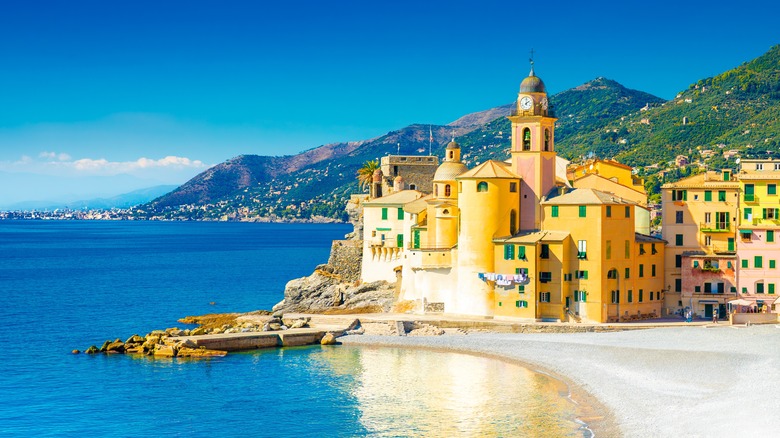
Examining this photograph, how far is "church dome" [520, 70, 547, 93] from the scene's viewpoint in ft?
220

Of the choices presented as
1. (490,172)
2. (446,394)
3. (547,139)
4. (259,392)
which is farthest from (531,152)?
(259,392)

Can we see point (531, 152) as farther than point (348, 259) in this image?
No

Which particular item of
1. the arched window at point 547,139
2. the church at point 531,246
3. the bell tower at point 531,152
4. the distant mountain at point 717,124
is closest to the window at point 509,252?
the church at point 531,246

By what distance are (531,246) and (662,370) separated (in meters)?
14.4

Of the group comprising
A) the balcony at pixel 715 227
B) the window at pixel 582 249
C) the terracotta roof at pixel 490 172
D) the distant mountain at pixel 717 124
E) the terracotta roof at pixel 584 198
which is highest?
the distant mountain at pixel 717 124

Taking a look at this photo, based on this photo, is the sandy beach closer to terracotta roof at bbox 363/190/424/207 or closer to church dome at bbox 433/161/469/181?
church dome at bbox 433/161/469/181

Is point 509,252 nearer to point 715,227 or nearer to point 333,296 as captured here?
point 715,227

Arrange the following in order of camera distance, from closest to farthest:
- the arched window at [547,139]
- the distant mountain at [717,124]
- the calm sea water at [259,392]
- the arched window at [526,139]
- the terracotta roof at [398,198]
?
the calm sea water at [259,392] → the arched window at [526,139] → the arched window at [547,139] → the terracotta roof at [398,198] → the distant mountain at [717,124]

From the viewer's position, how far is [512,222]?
2606 inches

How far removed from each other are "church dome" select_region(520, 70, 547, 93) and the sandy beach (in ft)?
52.4

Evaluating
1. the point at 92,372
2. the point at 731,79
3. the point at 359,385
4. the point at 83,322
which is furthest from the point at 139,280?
the point at 731,79

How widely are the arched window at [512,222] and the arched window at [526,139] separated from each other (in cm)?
426

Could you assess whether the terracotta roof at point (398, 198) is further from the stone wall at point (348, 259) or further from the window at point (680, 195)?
the window at point (680, 195)

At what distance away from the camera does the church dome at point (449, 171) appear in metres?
71.1
